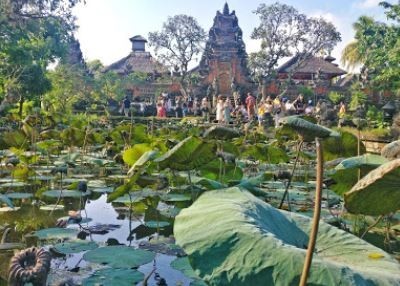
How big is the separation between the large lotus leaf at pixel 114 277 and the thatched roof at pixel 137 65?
2956 centimetres

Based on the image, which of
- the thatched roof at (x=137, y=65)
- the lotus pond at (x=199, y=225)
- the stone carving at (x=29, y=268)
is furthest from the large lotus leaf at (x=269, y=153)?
the thatched roof at (x=137, y=65)

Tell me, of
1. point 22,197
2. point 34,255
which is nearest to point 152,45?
point 22,197

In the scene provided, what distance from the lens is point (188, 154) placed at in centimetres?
223

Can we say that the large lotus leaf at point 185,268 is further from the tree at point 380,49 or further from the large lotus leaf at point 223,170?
the tree at point 380,49

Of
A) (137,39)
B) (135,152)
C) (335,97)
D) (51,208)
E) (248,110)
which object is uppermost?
(137,39)

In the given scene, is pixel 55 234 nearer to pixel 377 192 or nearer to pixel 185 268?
pixel 185 268

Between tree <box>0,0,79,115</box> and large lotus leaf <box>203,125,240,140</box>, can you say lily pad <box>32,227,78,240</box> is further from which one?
tree <box>0,0,79,115</box>

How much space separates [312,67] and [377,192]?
1208 inches

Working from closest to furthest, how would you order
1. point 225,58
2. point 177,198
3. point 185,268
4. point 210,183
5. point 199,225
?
point 199,225, point 185,268, point 210,183, point 177,198, point 225,58

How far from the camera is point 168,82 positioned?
29.0 meters

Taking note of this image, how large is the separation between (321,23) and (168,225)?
2833 centimetres

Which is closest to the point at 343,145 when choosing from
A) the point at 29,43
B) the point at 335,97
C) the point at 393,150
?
the point at 393,150

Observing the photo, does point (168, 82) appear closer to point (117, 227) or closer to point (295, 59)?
point (295, 59)

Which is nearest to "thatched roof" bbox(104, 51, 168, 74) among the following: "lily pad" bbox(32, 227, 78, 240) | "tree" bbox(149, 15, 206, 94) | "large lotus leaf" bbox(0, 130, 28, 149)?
"tree" bbox(149, 15, 206, 94)
